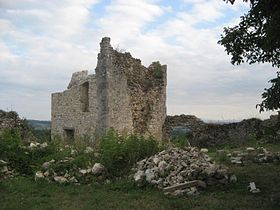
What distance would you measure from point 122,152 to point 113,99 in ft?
25.5

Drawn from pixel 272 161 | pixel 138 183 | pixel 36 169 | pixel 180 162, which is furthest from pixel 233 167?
pixel 36 169

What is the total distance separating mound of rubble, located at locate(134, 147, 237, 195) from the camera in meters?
9.17

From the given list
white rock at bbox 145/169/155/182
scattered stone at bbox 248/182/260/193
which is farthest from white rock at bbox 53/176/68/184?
scattered stone at bbox 248/182/260/193

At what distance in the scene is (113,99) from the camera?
18.9 m

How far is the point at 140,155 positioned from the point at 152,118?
374 inches

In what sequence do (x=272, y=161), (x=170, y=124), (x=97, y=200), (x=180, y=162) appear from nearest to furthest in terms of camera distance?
(x=97, y=200)
(x=180, y=162)
(x=272, y=161)
(x=170, y=124)

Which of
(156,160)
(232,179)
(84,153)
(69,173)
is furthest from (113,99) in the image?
(232,179)

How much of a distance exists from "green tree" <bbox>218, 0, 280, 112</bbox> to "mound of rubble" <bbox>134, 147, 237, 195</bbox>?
246 cm

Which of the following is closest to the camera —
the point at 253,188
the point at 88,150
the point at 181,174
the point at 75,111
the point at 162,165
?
the point at 253,188

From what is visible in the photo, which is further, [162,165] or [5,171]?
[5,171]

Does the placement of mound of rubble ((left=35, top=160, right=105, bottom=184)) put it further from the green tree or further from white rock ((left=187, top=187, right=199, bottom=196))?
the green tree

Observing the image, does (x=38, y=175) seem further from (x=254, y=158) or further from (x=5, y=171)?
(x=254, y=158)

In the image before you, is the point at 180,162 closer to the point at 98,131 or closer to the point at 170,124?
the point at 98,131

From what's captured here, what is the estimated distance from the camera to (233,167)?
1171 centimetres
